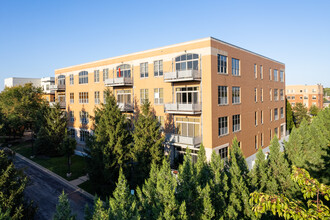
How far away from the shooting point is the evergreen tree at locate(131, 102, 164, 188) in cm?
2458

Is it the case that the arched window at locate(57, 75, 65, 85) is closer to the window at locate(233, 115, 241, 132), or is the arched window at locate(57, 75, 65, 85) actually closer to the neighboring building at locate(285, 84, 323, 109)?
the window at locate(233, 115, 241, 132)

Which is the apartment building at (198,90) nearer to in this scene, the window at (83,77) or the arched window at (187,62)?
the arched window at (187,62)

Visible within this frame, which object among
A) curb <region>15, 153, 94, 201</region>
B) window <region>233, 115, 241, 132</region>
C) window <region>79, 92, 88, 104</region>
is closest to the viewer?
curb <region>15, 153, 94, 201</region>

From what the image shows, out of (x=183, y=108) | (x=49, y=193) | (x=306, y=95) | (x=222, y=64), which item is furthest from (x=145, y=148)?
(x=306, y=95)

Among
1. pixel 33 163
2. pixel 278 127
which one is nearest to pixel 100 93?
pixel 33 163

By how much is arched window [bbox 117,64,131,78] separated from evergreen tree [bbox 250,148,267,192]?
22.5 m

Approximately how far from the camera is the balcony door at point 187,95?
2720 centimetres

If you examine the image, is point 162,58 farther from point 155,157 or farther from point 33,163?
point 33,163

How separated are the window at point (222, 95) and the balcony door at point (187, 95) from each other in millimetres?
2756

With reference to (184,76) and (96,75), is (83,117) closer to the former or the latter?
(96,75)

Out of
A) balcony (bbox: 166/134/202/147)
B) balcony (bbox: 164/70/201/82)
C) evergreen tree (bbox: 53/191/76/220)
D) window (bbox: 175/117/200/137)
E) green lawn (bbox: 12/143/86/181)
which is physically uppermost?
balcony (bbox: 164/70/201/82)

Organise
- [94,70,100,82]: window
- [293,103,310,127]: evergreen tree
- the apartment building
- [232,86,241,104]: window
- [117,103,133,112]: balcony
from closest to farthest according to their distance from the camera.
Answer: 1. the apartment building
2. [232,86,241,104]: window
3. [117,103,133,112]: balcony
4. [94,70,100,82]: window
5. [293,103,310,127]: evergreen tree

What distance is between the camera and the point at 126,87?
35.2 meters

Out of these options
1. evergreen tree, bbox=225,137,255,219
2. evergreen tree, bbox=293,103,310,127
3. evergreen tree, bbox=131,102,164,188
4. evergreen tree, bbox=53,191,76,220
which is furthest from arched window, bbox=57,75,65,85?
evergreen tree, bbox=293,103,310,127
